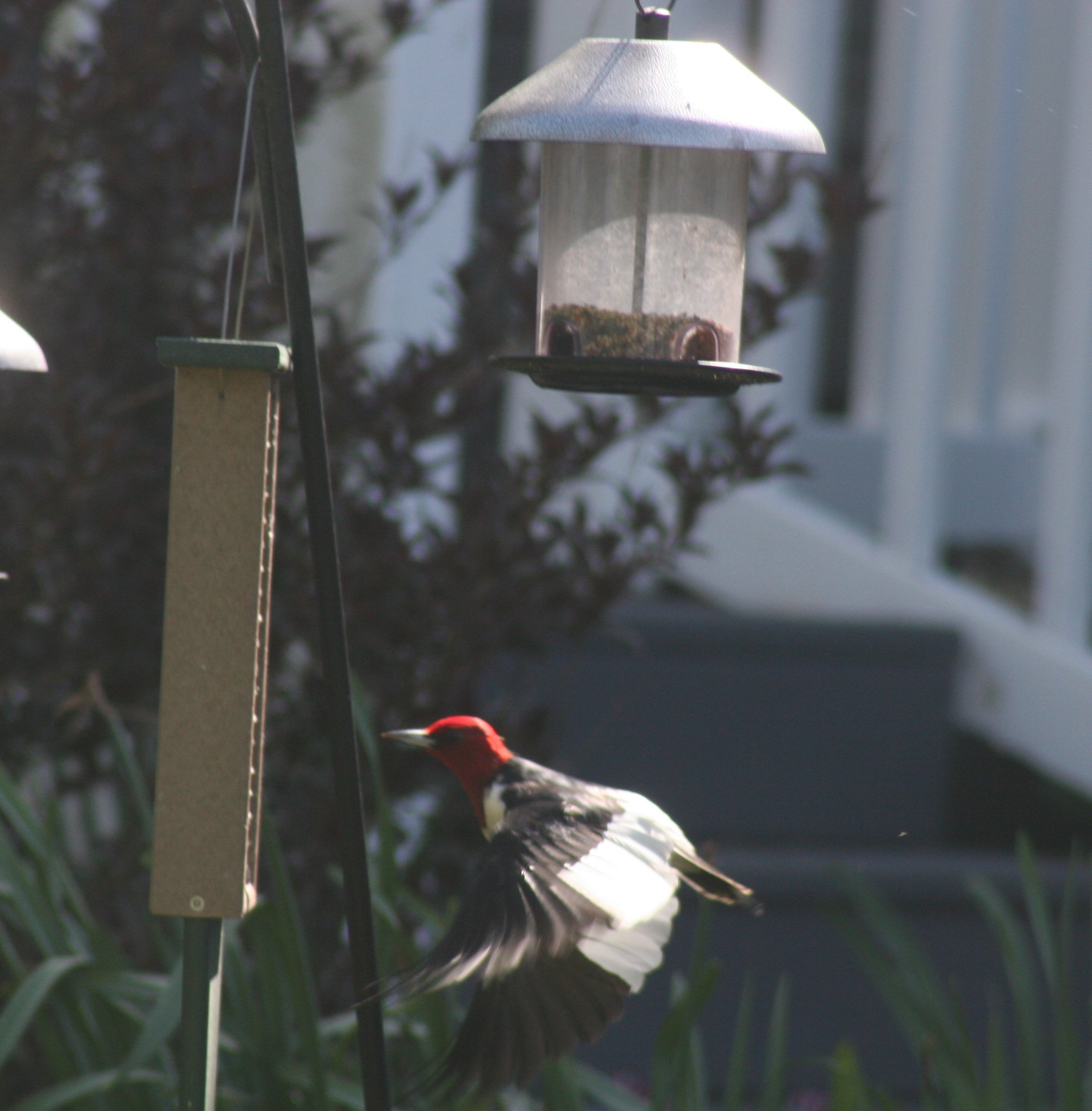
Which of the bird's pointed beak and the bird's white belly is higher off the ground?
the bird's pointed beak

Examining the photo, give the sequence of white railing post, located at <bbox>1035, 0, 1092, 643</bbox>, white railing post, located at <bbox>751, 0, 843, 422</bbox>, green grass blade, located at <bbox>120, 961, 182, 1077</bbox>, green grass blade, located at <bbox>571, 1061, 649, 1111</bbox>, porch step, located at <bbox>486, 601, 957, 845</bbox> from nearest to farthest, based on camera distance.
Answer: green grass blade, located at <bbox>120, 961, 182, 1077</bbox>, green grass blade, located at <bbox>571, 1061, 649, 1111</bbox>, white railing post, located at <bbox>1035, 0, 1092, 643</bbox>, porch step, located at <bbox>486, 601, 957, 845</bbox>, white railing post, located at <bbox>751, 0, 843, 422</bbox>

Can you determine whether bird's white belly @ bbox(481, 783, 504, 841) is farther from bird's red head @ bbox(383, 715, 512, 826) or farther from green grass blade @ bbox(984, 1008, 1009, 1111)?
green grass blade @ bbox(984, 1008, 1009, 1111)

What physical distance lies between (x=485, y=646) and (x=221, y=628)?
111 cm

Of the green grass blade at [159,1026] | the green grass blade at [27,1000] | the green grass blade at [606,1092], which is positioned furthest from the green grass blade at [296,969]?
the green grass blade at [606,1092]

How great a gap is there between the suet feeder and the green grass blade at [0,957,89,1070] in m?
0.73

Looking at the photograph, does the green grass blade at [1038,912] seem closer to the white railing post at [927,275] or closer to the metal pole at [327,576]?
the metal pole at [327,576]

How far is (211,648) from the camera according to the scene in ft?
3.82

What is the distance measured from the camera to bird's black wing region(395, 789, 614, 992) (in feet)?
3.44

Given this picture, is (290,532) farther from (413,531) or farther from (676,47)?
(676,47)

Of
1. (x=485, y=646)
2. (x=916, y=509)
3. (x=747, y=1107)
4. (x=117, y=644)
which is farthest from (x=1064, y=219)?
(x=117, y=644)

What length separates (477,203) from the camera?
4637 millimetres

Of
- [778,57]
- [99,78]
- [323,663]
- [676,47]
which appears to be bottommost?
[323,663]

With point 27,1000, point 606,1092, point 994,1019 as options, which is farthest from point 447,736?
point 994,1019

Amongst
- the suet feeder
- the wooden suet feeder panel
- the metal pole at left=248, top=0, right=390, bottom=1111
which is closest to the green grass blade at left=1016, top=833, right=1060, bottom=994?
the metal pole at left=248, top=0, right=390, bottom=1111
